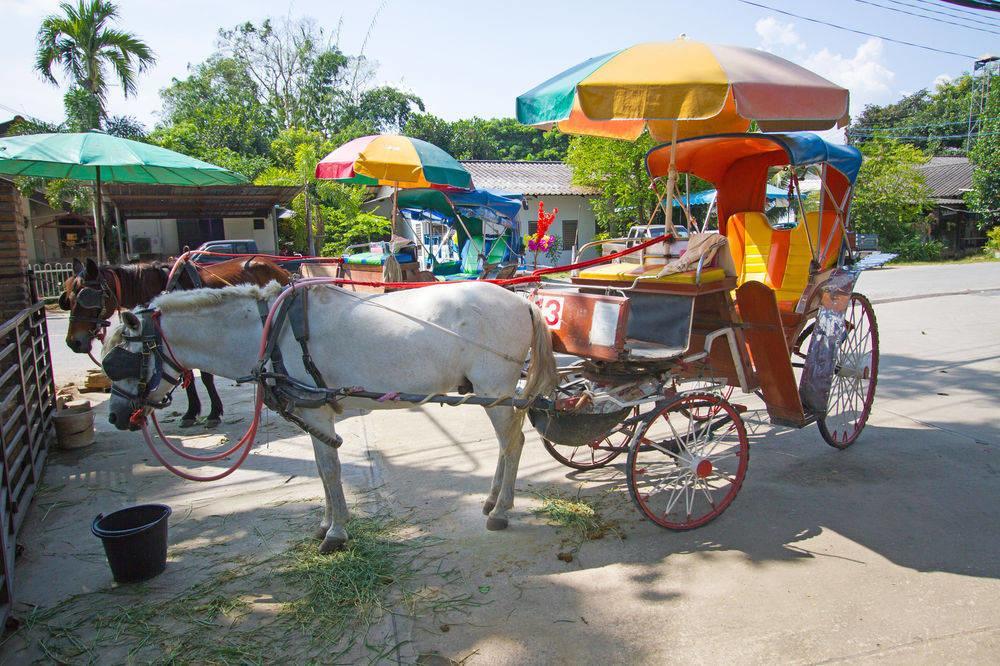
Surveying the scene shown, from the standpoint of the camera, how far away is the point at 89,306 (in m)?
5.10

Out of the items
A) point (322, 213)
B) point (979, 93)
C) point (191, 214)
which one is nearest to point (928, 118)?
point (979, 93)

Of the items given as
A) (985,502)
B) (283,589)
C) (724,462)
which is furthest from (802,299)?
(283,589)

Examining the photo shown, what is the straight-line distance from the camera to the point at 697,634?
2848mm

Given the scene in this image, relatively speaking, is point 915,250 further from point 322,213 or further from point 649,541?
point 649,541

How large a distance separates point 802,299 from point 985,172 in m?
26.0

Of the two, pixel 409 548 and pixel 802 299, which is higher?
pixel 802 299

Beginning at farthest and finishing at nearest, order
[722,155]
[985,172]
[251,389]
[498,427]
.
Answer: [985,172] → [251,389] → [722,155] → [498,427]

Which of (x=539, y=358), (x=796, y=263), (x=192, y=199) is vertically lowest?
(x=539, y=358)

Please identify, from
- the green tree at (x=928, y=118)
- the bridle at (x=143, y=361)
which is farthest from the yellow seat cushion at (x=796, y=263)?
the green tree at (x=928, y=118)

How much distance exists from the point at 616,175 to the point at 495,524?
63.5 ft

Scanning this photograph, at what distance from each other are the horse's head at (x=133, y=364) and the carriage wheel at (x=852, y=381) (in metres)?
4.72

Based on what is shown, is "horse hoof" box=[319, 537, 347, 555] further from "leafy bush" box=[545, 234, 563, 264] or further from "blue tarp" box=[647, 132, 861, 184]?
"leafy bush" box=[545, 234, 563, 264]

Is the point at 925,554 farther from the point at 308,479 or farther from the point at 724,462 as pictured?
the point at 308,479

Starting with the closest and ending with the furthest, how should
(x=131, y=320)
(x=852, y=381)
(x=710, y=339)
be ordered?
(x=131, y=320) < (x=710, y=339) < (x=852, y=381)
